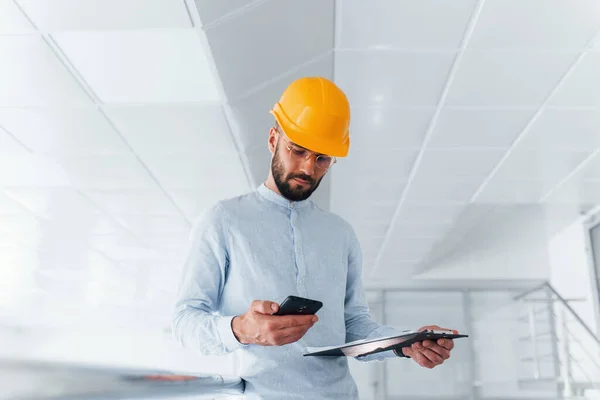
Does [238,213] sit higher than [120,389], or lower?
higher

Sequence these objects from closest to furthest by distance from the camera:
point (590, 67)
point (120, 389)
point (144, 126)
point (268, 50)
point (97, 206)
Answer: point (120, 389) → point (268, 50) → point (590, 67) → point (144, 126) → point (97, 206)

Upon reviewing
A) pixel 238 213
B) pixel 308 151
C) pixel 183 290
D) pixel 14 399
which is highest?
pixel 308 151

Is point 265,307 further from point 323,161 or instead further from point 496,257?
point 496,257

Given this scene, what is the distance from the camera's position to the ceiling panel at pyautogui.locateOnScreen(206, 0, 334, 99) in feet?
7.29

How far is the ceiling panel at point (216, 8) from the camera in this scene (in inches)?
81.9

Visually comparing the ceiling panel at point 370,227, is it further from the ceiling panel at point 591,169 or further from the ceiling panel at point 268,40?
the ceiling panel at point 268,40

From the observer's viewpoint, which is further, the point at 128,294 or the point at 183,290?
the point at 128,294

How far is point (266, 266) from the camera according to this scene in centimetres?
108

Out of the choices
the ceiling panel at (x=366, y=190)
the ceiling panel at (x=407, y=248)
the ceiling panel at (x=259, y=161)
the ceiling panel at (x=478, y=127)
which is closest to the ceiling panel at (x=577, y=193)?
the ceiling panel at (x=478, y=127)

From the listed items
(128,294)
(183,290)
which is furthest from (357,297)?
(128,294)

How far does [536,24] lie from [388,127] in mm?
1096

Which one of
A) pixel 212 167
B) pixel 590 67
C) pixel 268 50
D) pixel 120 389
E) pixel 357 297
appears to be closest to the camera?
pixel 120 389

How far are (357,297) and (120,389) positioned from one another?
714mm

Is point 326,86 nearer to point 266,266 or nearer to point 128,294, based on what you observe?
point 266,266
